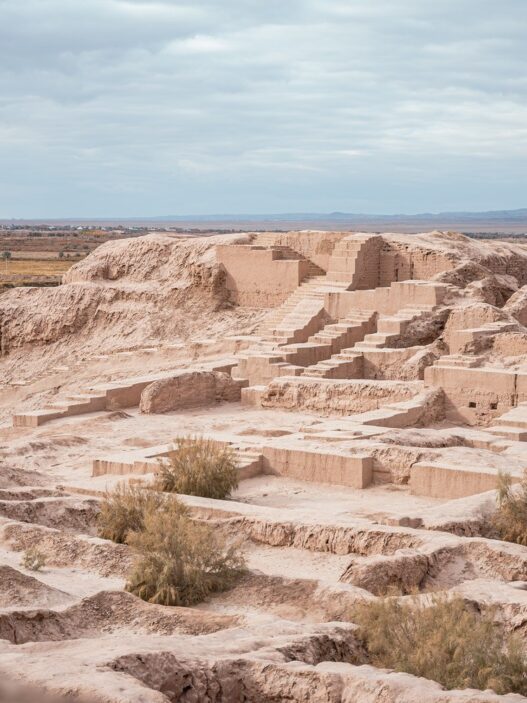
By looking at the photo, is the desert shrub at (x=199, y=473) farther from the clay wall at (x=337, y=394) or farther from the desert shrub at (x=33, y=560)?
the clay wall at (x=337, y=394)

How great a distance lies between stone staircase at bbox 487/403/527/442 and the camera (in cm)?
1412

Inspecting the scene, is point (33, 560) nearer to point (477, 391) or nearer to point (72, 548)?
point (72, 548)

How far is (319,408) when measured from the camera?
1748cm

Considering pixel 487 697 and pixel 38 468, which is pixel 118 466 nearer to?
pixel 38 468

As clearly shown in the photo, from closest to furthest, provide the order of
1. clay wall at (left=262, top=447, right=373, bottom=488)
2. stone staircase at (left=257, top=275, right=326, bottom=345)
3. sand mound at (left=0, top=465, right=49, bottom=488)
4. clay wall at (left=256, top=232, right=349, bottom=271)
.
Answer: sand mound at (left=0, top=465, right=49, bottom=488)
clay wall at (left=262, top=447, right=373, bottom=488)
stone staircase at (left=257, top=275, right=326, bottom=345)
clay wall at (left=256, top=232, right=349, bottom=271)

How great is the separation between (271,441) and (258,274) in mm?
11554

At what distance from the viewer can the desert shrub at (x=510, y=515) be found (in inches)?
394

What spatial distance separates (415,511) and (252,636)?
4378 mm

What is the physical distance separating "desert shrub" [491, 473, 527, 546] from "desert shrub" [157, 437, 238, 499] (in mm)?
2997

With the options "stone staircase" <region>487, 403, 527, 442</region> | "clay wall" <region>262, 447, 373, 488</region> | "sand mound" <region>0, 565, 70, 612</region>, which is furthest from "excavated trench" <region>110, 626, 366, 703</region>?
"stone staircase" <region>487, 403, 527, 442</region>

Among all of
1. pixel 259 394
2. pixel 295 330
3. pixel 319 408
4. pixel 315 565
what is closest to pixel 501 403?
pixel 319 408

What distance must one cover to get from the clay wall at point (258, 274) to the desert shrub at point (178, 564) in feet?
52.5

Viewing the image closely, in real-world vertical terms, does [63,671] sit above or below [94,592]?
above

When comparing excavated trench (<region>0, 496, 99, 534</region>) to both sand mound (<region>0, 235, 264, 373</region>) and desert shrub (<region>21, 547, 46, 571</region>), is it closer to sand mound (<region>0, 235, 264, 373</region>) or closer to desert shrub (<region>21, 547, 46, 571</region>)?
desert shrub (<region>21, 547, 46, 571</region>)
